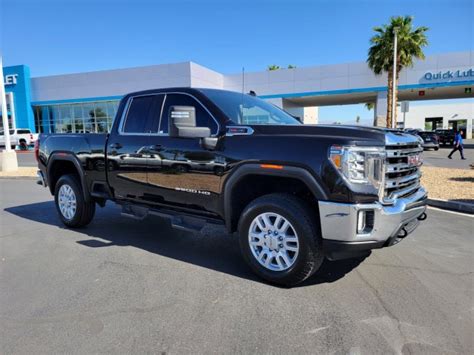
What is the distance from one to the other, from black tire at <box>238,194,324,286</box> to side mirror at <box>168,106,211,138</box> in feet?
3.11

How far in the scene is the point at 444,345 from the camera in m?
2.77

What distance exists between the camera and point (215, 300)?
353 cm

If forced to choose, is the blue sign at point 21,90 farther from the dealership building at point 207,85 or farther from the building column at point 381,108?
the building column at point 381,108

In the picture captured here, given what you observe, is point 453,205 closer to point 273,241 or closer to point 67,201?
point 273,241

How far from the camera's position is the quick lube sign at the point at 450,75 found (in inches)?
1099

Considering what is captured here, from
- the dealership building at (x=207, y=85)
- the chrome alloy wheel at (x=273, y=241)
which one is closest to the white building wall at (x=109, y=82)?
the dealership building at (x=207, y=85)

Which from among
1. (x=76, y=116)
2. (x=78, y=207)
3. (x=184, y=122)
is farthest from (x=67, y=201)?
(x=76, y=116)

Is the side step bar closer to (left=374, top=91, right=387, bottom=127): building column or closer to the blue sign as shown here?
(left=374, top=91, right=387, bottom=127): building column

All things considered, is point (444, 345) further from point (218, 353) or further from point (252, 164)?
point (252, 164)

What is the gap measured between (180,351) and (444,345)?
76.3 inches

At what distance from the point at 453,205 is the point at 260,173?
5.54 m

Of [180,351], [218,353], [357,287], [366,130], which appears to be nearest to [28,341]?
[180,351]

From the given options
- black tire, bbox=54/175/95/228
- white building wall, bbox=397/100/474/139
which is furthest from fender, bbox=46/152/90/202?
white building wall, bbox=397/100/474/139

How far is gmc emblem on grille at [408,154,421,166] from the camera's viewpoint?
3.88m
